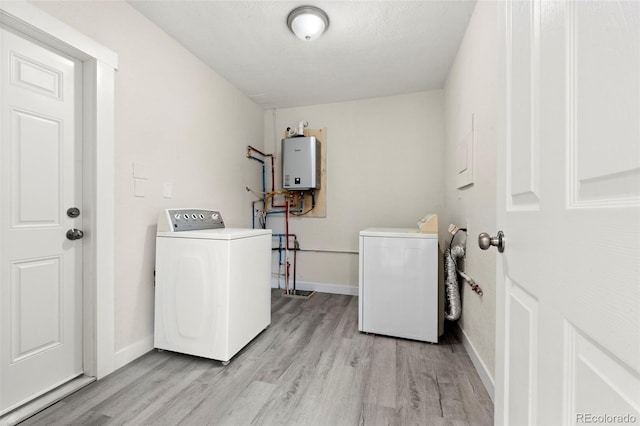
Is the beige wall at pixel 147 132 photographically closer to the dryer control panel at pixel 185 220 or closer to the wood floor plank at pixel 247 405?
the dryer control panel at pixel 185 220

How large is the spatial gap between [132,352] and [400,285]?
2.00 m

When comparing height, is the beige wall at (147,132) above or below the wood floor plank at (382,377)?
above

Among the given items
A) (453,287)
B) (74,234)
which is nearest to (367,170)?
(453,287)

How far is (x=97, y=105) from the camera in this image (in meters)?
1.57

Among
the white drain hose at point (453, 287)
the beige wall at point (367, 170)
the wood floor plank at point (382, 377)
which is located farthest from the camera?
the beige wall at point (367, 170)

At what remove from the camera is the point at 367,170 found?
10.7ft

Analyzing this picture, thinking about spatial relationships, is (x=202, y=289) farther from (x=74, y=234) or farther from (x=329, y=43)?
(x=329, y=43)

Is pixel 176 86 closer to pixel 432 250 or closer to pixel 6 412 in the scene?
pixel 6 412

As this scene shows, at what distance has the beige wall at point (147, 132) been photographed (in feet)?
5.59

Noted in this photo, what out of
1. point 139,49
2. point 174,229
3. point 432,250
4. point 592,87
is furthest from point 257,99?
point 592,87

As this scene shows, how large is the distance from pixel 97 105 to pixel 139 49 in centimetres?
60

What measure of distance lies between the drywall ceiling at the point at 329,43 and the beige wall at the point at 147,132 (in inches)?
7.5
